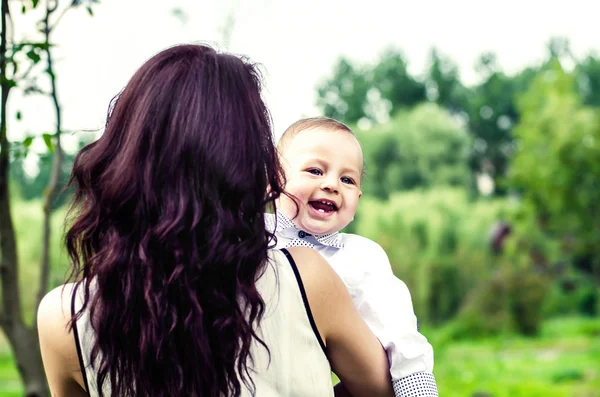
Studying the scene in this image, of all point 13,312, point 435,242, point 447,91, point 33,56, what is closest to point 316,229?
point 33,56

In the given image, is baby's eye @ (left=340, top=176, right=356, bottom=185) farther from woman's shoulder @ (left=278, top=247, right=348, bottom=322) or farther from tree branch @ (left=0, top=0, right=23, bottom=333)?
tree branch @ (left=0, top=0, right=23, bottom=333)

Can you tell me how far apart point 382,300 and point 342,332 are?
26 centimetres

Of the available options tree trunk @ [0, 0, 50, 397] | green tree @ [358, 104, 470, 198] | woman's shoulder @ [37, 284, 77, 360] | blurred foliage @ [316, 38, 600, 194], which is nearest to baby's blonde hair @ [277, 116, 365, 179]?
woman's shoulder @ [37, 284, 77, 360]

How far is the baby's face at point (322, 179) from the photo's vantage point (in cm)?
154

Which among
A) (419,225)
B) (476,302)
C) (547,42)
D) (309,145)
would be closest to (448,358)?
(476,302)

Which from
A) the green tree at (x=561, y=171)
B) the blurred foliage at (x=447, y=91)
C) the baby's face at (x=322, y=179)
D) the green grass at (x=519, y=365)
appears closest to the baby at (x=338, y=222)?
the baby's face at (x=322, y=179)

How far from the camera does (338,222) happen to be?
1547 mm

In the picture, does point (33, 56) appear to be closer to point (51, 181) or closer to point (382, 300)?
point (51, 181)

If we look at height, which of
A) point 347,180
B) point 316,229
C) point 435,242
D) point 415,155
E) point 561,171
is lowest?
point 316,229

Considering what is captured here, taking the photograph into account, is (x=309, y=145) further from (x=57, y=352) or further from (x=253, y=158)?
(x=57, y=352)

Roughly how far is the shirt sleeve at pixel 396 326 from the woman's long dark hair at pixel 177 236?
31 cm

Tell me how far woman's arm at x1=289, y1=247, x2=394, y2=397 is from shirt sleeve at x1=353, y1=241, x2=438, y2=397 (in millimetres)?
30

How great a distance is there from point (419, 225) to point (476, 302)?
1.67 meters

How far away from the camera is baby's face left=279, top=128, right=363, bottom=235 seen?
5.06ft
